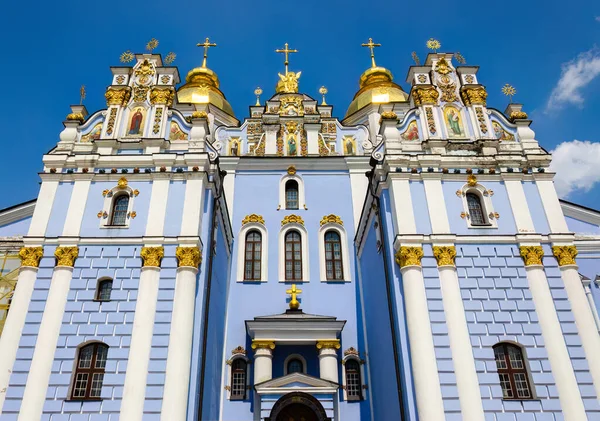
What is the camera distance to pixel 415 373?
12891 millimetres

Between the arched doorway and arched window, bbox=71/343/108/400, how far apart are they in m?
4.89

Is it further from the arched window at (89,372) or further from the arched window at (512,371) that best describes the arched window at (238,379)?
the arched window at (512,371)

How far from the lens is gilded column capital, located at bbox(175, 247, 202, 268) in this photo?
14602 mm

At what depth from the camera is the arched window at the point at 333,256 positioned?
2009 centimetres

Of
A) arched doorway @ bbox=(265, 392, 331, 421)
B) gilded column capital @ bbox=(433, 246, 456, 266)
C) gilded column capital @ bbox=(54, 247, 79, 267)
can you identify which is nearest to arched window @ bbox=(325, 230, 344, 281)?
arched doorway @ bbox=(265, 392, 331, 421)

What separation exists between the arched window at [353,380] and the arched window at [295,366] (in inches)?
61.4

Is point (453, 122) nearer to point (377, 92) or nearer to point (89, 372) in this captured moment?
point (377, 92)

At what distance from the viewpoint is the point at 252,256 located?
66.9ft

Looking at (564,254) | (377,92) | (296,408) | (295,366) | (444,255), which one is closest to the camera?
(444,255)

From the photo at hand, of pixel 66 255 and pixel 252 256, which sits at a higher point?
pixel 252 256

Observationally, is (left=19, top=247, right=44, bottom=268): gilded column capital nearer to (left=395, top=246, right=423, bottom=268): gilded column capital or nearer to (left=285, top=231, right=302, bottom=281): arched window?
(left=285, top=231, right=302, bottom=281): arched window

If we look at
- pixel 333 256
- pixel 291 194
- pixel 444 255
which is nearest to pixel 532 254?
pixel 444 255

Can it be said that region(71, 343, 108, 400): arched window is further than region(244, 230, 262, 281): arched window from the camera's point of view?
No

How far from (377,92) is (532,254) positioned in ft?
57.7
